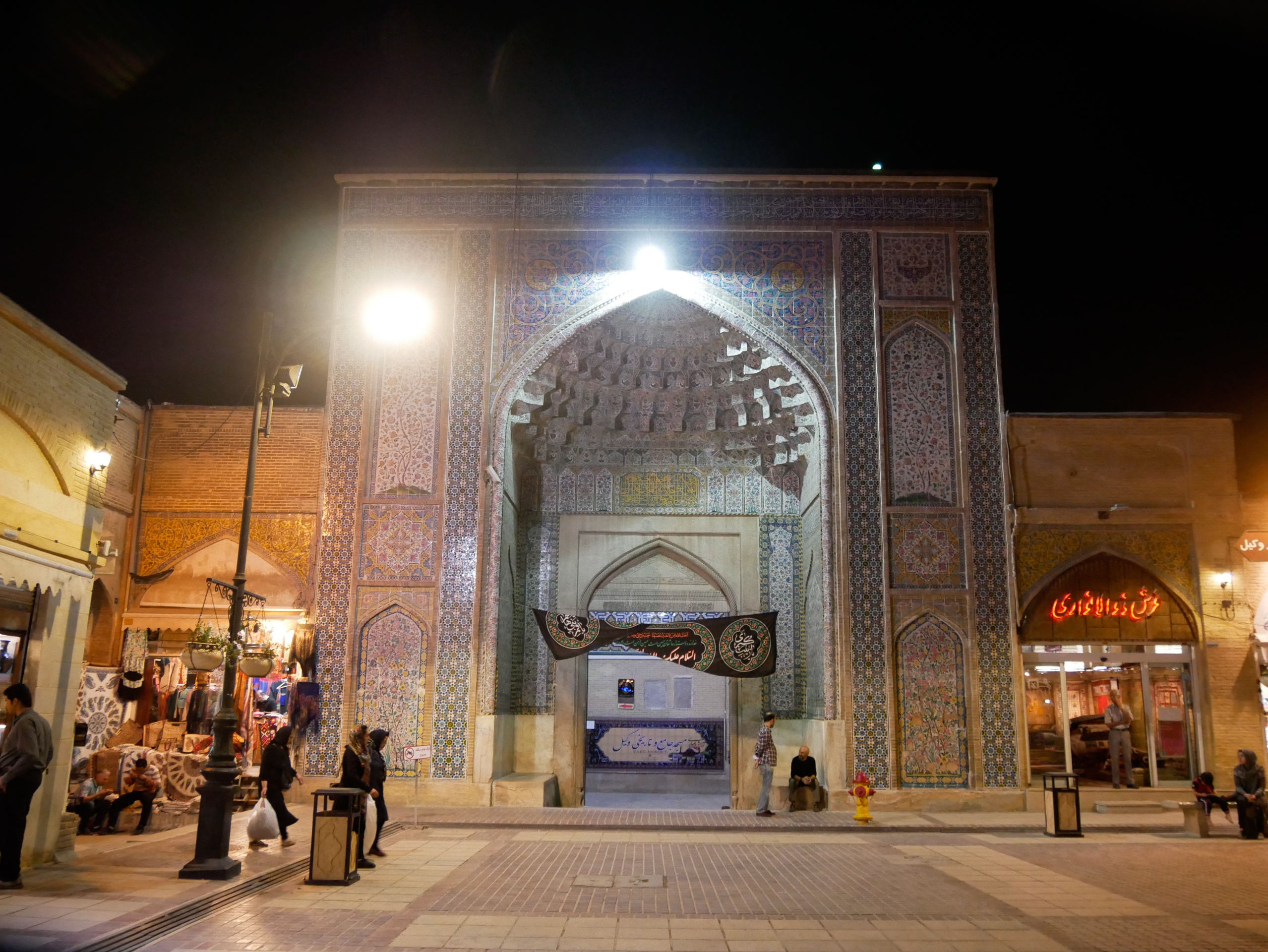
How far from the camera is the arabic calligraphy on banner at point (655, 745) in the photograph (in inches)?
711

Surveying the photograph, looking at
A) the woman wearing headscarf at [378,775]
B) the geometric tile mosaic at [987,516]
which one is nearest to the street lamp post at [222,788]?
the woman wearing headscarf at [378,775]

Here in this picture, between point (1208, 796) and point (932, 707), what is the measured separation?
3.11 meters

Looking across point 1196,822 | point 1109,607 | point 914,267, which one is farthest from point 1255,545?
point 914,267

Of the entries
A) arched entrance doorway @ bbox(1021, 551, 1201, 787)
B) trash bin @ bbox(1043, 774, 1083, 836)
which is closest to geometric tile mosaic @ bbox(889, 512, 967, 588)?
arched entrance doorway @ bbox(1021, 551, 1201, 787)

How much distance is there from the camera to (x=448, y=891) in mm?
7641

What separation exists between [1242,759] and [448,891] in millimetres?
8976

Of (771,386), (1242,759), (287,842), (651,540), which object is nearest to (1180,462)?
(1242,759)

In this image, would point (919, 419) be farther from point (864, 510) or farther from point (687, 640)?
point (687, 640)

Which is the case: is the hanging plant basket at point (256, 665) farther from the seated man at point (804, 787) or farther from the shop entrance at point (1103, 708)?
the shop entrance at point (1103, 708)

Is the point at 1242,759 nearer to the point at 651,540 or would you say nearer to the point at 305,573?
the point at 651,540

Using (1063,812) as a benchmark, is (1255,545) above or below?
above

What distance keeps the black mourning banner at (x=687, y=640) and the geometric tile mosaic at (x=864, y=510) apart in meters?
1.35

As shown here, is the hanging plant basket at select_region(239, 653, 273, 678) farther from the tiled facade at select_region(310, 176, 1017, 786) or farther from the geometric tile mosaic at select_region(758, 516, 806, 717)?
the geometric tile mosaic at select_region(758, 516, 806, 717)

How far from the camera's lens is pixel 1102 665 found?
1317cm
